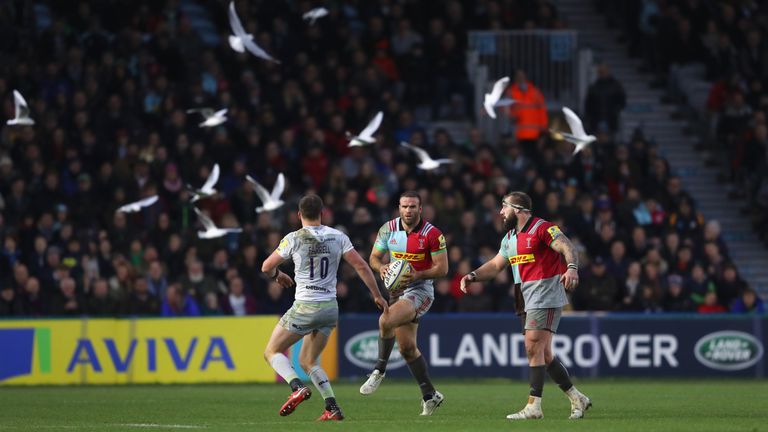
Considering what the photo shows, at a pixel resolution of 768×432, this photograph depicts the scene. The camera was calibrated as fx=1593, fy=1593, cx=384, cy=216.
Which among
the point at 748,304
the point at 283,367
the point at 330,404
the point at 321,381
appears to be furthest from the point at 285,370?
the point at 748,304

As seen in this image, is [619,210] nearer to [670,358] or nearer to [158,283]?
[670,358]

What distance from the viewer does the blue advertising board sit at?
2491cm

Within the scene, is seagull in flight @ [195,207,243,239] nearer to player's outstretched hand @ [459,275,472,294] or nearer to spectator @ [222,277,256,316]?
spectator @ [222,277,256,316]

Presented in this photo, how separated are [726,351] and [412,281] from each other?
420 inches

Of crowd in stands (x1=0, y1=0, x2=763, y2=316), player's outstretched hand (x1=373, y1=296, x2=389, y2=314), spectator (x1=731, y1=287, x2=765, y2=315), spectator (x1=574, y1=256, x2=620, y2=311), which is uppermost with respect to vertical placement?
player's outstretched hand (x1=373, y1=296, x2=389, y2=314)

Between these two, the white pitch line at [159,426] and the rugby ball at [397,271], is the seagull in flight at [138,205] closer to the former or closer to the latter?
the rugby ball at [397,271]

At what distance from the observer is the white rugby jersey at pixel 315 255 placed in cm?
1477

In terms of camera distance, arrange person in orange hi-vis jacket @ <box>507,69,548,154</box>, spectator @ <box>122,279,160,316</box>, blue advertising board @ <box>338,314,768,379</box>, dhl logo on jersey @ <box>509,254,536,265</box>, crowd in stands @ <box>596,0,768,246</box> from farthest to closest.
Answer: crowd in stands @ <box>596,0,768,246</box>
person in orange hi-vis jacket @ <box>507,69,548,154</box>
blue advertising board @ <box>338,314,768,379</box>
spectator @ <box>122,279,160,316</box>
dhl logo on jersey @ <box>509,254,536,265</box>

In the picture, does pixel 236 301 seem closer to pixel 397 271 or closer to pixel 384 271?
pixel 384 271

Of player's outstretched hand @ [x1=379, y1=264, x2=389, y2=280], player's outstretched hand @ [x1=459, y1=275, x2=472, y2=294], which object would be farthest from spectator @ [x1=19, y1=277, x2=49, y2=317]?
player's outstretched hand @ [x1=459, y1=275, x2=472, y2=294]

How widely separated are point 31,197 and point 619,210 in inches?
403

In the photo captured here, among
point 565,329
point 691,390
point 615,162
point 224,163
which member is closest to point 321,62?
point 224,163

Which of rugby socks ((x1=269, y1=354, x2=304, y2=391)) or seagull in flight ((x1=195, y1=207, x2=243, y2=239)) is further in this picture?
seagull in flight ((x1=195, y1=207, x2=243, y2=239))

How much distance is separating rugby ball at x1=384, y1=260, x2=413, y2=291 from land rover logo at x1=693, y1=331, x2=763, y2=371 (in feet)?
34.3
